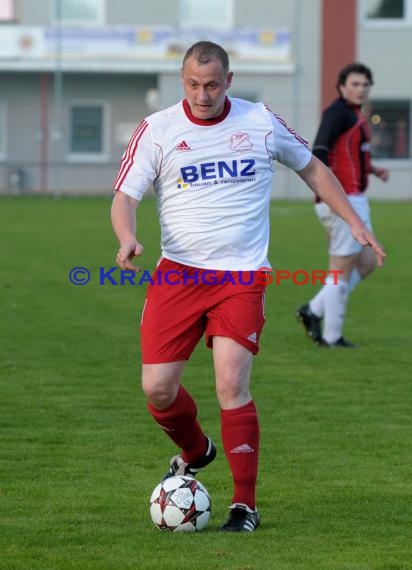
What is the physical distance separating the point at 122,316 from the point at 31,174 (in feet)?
97.1

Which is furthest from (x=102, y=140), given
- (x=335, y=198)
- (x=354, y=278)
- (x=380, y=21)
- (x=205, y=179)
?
(x=205, y=179)

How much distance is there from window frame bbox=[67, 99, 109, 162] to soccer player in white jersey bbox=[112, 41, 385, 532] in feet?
129

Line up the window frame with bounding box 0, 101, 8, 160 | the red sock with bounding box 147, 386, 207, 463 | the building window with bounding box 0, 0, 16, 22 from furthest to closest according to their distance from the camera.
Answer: the window frame with bounding box 0, 101, 8, 160 → the building window with bounding box 0, 0, 16, 22 → the red sock with bounding box 147, 386, 207, 463

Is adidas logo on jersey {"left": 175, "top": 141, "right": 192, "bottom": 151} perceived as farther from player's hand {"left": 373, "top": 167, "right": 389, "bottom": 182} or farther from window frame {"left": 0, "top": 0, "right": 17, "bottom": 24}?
window frame {"left": 0, "top": 0, "right": 17, "bottom": 24}

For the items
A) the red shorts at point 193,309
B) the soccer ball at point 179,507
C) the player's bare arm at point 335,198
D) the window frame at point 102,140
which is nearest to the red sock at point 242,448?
the soccer ball at point 179,507

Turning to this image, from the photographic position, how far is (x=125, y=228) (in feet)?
19.5

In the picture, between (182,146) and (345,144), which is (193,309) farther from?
(345,144)

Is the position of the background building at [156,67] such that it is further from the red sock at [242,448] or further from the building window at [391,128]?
the red sock at [242,448]

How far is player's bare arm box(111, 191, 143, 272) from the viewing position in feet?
18.7

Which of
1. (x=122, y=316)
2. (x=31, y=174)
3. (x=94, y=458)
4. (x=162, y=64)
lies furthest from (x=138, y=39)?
(x=94, y=458)

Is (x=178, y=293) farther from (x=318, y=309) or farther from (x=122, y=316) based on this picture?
(x=122, y=316)

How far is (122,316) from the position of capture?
47.1 feet

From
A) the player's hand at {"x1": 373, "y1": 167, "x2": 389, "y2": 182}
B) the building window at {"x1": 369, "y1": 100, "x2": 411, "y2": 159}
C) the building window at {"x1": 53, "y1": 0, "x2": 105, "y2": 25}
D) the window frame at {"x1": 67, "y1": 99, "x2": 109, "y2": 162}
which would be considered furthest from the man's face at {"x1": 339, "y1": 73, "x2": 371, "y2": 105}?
the window frame at {"x1": 67, "y1": 99, "x2": 109, "y2": 162}

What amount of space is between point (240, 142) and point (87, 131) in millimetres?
39982
